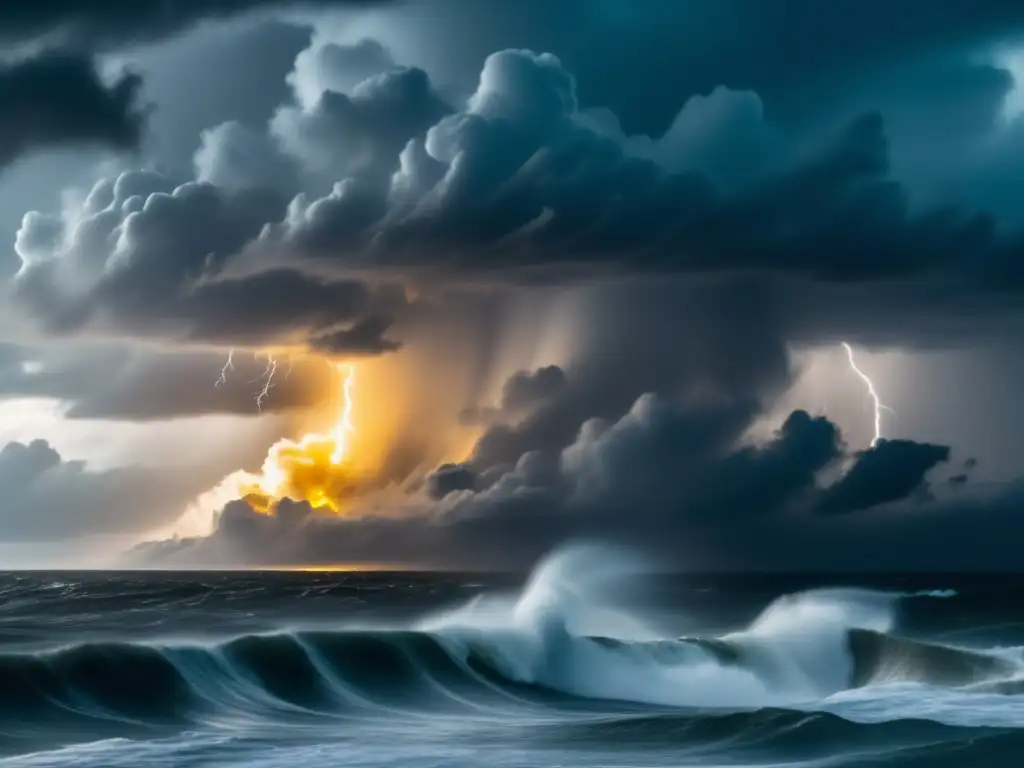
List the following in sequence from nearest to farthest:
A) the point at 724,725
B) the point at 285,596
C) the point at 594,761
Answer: the point at 594,761 < the point at 724,725 < the point at 285,596

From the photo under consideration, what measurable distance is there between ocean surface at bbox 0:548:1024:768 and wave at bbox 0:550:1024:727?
0.34 feet

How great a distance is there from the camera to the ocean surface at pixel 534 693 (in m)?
31.5

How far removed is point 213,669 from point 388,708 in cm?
592

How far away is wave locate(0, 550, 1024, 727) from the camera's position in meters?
40.8

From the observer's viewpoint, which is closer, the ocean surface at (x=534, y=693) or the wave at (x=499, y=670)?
the ocean surface at (x=534, y=693)

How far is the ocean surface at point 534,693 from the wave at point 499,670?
0.10m

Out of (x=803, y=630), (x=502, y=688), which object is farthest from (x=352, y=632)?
(x=803, y=630)

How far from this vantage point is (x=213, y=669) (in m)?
44.1

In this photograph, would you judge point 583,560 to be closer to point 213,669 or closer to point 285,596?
point 213,669

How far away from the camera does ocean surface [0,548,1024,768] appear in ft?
103

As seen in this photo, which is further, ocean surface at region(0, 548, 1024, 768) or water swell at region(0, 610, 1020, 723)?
water swell at region(0, 610, 1020, 723)

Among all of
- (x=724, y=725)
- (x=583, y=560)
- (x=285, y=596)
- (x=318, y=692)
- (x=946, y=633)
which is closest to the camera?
(x=724, y=725)

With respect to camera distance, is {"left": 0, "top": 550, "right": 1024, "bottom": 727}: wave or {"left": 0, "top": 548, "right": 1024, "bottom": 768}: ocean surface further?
{"left": 0, "top": 550, "right": 1024, "bottom": 727}: wave

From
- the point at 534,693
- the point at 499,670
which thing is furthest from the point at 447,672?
the point at 534,693
